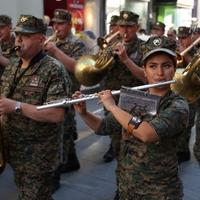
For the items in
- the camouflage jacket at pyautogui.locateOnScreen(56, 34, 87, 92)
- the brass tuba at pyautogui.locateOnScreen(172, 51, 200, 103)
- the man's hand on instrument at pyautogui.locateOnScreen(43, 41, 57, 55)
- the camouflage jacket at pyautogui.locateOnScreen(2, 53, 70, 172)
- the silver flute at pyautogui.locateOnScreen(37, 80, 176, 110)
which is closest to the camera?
the silver flute at pyautogui.locateOnScreen(37, 80, 176, 110)

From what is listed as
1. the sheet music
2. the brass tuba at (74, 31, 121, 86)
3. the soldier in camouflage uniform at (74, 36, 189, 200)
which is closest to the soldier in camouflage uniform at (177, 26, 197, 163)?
the brass tuba at (74, 31, 121, 86)

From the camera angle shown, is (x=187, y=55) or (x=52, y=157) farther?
(x=187, y=55)

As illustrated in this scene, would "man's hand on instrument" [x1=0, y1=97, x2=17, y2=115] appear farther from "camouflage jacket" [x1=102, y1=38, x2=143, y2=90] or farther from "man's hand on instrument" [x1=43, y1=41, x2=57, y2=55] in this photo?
"camouflage jacket" [x1=102, y1=38, x2=143, y2=90]

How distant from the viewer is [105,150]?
5.90 meters

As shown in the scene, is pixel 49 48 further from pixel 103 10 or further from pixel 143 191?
pixel 103 10

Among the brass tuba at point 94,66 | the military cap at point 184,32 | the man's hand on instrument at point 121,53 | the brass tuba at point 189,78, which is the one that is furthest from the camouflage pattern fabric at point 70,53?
the military cap at point 184,32

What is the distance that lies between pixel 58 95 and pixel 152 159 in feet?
2.74

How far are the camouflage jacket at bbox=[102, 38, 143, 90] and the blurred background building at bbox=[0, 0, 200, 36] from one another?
4484 mm

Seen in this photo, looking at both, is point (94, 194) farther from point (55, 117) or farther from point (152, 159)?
point (152, 159)

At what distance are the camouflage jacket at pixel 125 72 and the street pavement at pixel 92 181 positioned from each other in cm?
107

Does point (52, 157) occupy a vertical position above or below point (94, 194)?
above

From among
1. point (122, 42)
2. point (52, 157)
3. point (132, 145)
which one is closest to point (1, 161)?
point (52, 157)

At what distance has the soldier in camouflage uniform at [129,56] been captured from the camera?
4.21m

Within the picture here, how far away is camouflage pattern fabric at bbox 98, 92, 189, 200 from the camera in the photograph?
237 centimetres
